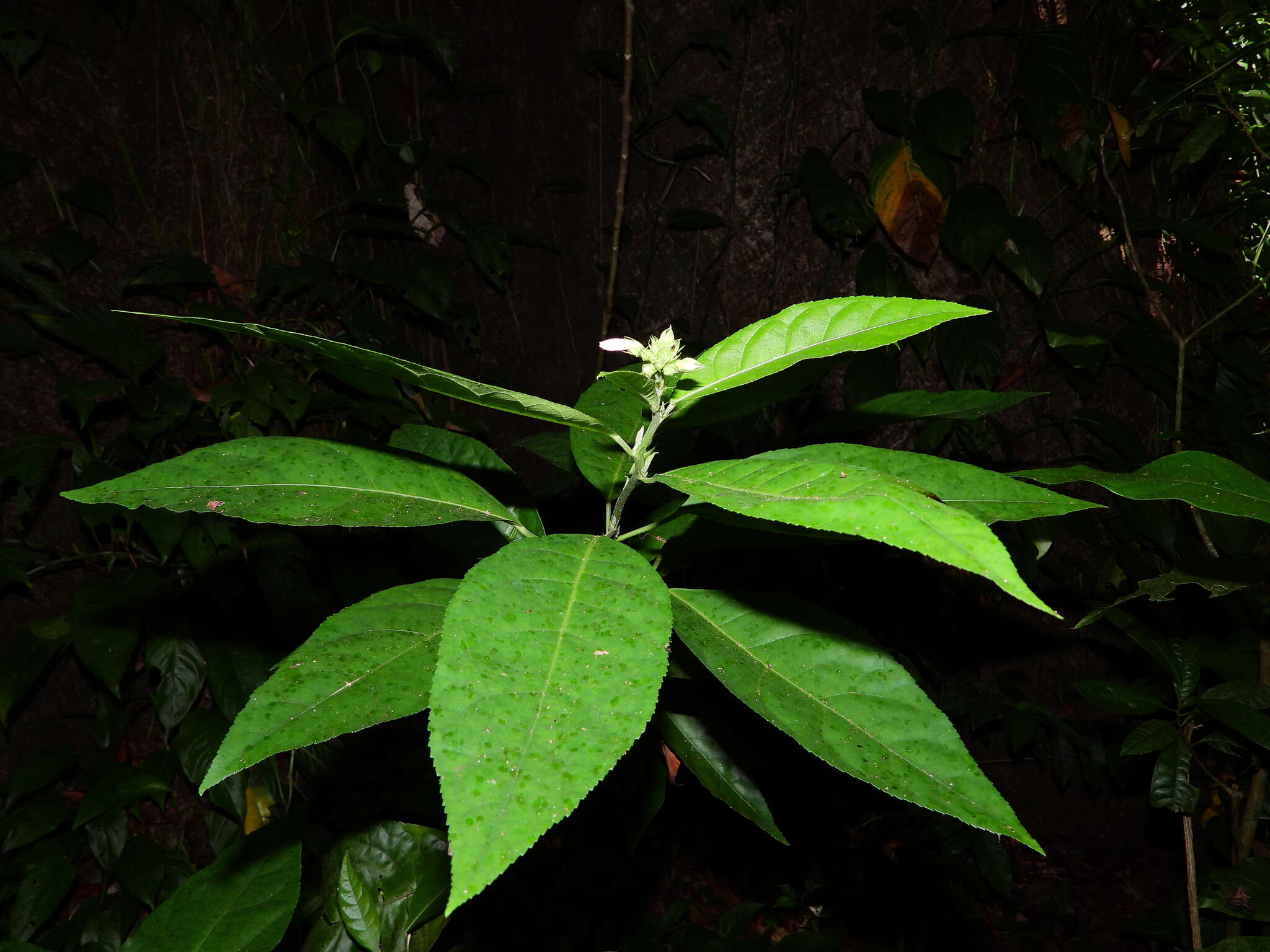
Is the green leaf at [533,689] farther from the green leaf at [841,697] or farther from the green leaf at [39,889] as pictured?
the green leaf at [39,889]

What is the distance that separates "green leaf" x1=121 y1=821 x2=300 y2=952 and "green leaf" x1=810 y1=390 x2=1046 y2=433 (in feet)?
2.69

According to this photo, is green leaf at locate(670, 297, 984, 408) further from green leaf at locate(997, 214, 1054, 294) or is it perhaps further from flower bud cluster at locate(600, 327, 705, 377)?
green leaf at locate(997, 214, 1054, 294)

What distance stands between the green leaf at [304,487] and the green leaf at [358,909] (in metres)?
0.48

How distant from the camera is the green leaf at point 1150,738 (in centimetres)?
168

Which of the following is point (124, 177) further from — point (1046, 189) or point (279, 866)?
point (1046, 189)

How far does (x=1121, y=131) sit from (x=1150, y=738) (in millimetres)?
1751

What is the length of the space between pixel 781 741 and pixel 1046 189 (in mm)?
1863

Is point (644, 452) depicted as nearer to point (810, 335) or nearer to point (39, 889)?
point (810, 335)

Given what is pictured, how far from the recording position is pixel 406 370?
22.2 inches

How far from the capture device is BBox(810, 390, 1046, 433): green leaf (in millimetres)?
862

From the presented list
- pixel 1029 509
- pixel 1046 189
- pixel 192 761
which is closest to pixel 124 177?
pixel 192 761

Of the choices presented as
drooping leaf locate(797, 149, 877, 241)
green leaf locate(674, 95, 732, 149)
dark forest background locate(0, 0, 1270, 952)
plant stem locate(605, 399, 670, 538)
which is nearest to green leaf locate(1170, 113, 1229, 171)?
dark forest background locate(0, 0, 1270, 952)

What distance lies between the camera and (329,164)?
7.89ft

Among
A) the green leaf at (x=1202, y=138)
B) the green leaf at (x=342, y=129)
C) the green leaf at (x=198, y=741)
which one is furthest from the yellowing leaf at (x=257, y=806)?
the green leaf at (x=1202, y=138)
